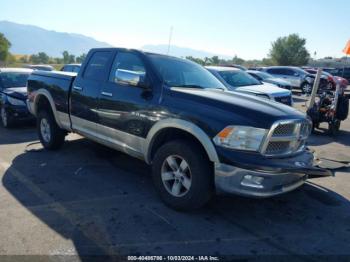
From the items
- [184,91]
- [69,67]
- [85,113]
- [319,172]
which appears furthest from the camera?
[69,67]

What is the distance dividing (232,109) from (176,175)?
1049 mm

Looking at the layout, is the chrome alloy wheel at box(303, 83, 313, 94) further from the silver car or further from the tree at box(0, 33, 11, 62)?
the tree at box(0, 33, 11, 62)

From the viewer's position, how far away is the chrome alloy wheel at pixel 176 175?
3.85 meters

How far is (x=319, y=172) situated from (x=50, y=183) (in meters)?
3.57

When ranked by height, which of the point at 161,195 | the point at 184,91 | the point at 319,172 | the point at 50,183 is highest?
the point at 184,91

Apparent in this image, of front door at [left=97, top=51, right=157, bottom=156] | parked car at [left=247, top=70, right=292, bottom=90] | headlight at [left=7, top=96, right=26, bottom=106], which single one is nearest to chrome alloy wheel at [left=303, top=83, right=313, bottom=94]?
parked car at [left=247, top=70, right=292, bottom=90]

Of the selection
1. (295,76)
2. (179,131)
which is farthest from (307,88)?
(179,131)

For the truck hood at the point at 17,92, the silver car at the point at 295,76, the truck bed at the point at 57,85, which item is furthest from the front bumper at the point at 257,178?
→ the silver car at the point at 295,76

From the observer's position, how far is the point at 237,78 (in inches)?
426

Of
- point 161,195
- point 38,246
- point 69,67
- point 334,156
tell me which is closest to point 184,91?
point 161,195

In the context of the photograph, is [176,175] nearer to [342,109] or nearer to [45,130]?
[45,130]

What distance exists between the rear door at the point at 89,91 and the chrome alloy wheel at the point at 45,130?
100 centimetres

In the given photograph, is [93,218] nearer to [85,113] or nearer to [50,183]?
[50,183]

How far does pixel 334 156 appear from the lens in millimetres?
6918
